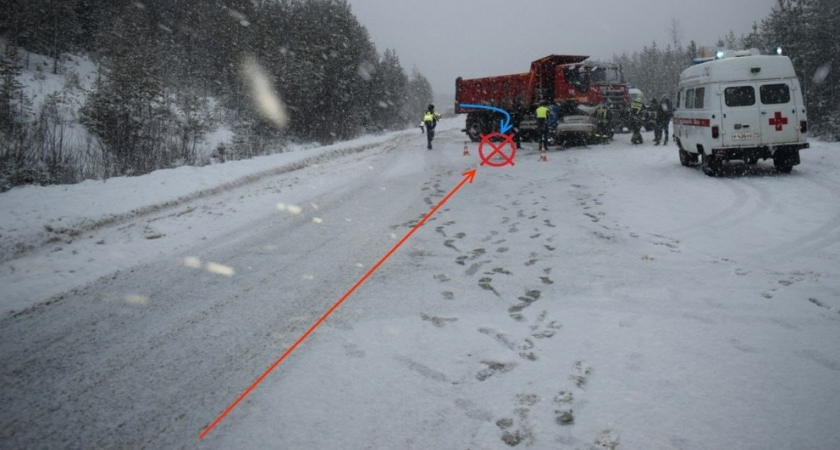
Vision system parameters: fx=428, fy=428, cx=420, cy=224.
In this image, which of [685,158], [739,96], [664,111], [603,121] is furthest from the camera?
[603,121]

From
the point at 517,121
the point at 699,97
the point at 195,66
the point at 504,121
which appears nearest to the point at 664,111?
the point at 699,97

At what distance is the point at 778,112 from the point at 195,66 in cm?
4388

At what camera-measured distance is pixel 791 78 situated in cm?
952

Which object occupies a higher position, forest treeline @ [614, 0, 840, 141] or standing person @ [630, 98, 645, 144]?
forest treeline @ [614, 0, 840, 141]

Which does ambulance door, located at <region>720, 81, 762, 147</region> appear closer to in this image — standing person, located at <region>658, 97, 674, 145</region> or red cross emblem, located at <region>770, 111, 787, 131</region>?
red cross emblem, located at <region>770, 111, 787, 131</region>

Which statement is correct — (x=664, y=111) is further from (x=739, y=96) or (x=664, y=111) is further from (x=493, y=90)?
(x=493, y=90)

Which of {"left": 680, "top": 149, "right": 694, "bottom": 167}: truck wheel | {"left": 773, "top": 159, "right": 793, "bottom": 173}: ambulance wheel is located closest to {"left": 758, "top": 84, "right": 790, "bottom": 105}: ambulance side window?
{"left": 773, "top": 159, "right": 793, "bottom": 173}: ambulance wheel

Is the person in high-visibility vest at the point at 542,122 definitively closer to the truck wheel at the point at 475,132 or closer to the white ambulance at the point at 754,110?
the white ambulance at the point at 754,110

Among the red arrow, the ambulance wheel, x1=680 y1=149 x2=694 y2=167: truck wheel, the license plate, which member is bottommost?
the red arrow

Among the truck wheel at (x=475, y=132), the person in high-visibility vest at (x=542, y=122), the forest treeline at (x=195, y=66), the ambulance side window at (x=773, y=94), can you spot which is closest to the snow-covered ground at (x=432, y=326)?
the ambulance side window at (x=773, y=94)

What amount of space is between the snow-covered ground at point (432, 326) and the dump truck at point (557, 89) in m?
10.7

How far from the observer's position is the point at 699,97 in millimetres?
10453

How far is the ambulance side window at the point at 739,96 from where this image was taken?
9.59m

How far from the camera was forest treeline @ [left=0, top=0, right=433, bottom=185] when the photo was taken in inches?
773
